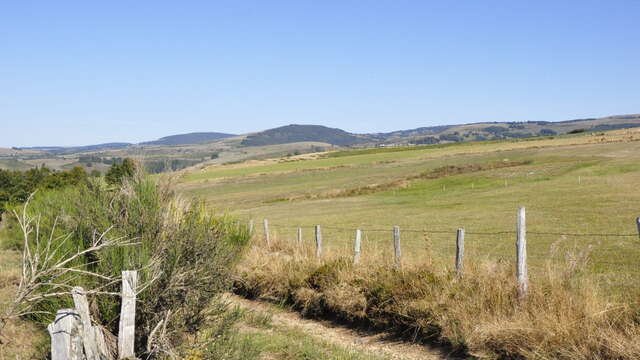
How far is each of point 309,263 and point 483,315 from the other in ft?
18.6

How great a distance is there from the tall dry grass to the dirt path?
0.25m

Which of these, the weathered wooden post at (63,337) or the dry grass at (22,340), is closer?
the weathered wooden post at (63,337)

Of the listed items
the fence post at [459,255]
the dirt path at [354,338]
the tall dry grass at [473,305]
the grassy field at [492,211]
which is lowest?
the grassy field at [492,211]

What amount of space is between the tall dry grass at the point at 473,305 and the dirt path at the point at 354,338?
25 cm

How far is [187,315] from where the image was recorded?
24.8 feet

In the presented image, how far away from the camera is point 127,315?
5922mm

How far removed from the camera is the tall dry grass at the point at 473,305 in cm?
777

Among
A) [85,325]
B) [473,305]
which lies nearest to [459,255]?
[473,305]

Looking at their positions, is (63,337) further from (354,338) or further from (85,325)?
(354,338)

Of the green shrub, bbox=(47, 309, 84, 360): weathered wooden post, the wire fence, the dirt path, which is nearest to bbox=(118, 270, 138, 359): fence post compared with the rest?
the green shrub

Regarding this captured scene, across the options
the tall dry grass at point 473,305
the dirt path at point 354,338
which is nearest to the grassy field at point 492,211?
the tall dry grass at point 473,305

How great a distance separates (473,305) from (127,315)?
18.2 ft

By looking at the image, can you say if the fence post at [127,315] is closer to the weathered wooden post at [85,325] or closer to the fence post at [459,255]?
the weathered wooden post at [85,325]

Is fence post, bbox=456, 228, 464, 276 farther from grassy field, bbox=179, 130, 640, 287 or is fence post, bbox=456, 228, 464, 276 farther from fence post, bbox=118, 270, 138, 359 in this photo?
fence post, bbox=118, 270, 138, 359
